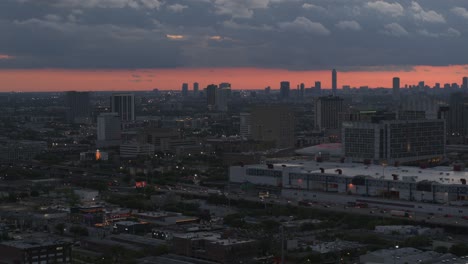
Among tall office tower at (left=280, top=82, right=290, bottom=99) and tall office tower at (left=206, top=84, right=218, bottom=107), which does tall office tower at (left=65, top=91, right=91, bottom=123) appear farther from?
tall office tower at (left=280, top=82, right=290, bottom=99)

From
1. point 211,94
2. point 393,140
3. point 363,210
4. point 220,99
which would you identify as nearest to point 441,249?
point 363,210

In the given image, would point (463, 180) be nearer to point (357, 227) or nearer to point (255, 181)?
point (357, 227)

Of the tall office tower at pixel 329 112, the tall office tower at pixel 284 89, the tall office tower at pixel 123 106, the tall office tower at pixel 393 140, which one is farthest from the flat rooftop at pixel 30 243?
the tall office tower at pixel 284 89

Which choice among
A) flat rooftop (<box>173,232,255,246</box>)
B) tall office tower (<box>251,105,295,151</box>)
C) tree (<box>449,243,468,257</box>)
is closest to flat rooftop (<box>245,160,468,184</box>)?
tree (<box>449,243,468,257</box>)

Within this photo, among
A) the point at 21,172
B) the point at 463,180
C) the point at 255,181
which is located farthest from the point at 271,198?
the point at 21,172

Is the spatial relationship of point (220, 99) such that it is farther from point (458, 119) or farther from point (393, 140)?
point (393, 140)

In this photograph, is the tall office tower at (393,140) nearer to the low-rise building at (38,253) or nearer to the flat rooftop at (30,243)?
the flat rooftop at (30,243)
